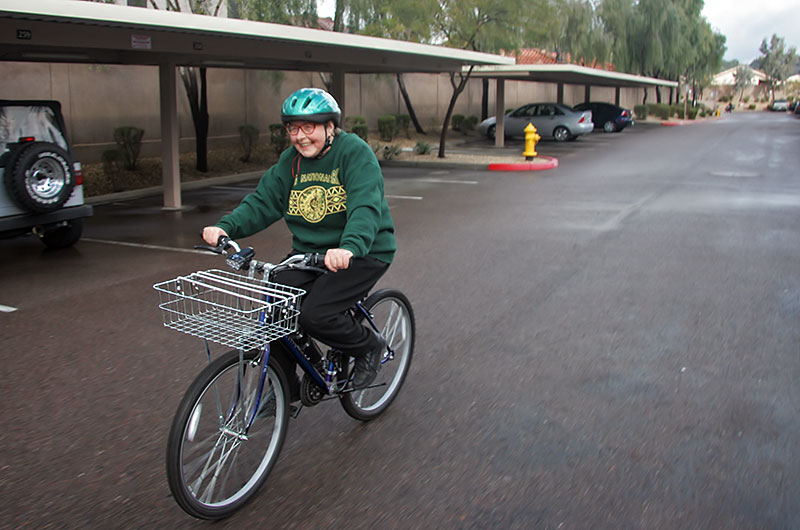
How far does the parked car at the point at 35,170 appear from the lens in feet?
25.9

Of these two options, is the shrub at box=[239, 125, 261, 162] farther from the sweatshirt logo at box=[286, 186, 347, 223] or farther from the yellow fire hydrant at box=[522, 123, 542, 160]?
the sweatshirt logo at box=[286, 186, 347, 223]

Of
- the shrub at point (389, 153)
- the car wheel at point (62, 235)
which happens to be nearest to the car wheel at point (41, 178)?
the car wheel at point (62, 235)

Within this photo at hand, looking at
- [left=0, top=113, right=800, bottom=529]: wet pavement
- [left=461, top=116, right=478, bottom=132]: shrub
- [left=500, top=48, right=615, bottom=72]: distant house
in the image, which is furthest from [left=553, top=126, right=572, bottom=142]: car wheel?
[left=0, top=113, right=800, bottom=529]: wet pavement

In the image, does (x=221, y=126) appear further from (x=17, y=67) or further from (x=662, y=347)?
(x=662, y=347)

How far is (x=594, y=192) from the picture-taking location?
1497 centimetres

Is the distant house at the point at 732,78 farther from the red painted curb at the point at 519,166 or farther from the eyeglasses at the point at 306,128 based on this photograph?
the eyeglasses at the point at 306,128

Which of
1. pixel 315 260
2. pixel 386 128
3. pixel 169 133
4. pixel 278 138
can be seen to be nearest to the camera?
pixel 315 260

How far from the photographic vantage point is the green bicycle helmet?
3430mm

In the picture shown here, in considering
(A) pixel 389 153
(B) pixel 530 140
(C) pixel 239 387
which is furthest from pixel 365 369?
(A) pixel 389 153

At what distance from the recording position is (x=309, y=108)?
3.44 metres

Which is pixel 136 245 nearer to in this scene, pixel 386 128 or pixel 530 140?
pixel 530 140

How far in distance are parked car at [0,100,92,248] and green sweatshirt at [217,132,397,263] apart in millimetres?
5250

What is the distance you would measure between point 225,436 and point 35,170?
19.7 feet

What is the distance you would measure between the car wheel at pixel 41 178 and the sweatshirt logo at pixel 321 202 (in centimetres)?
546
